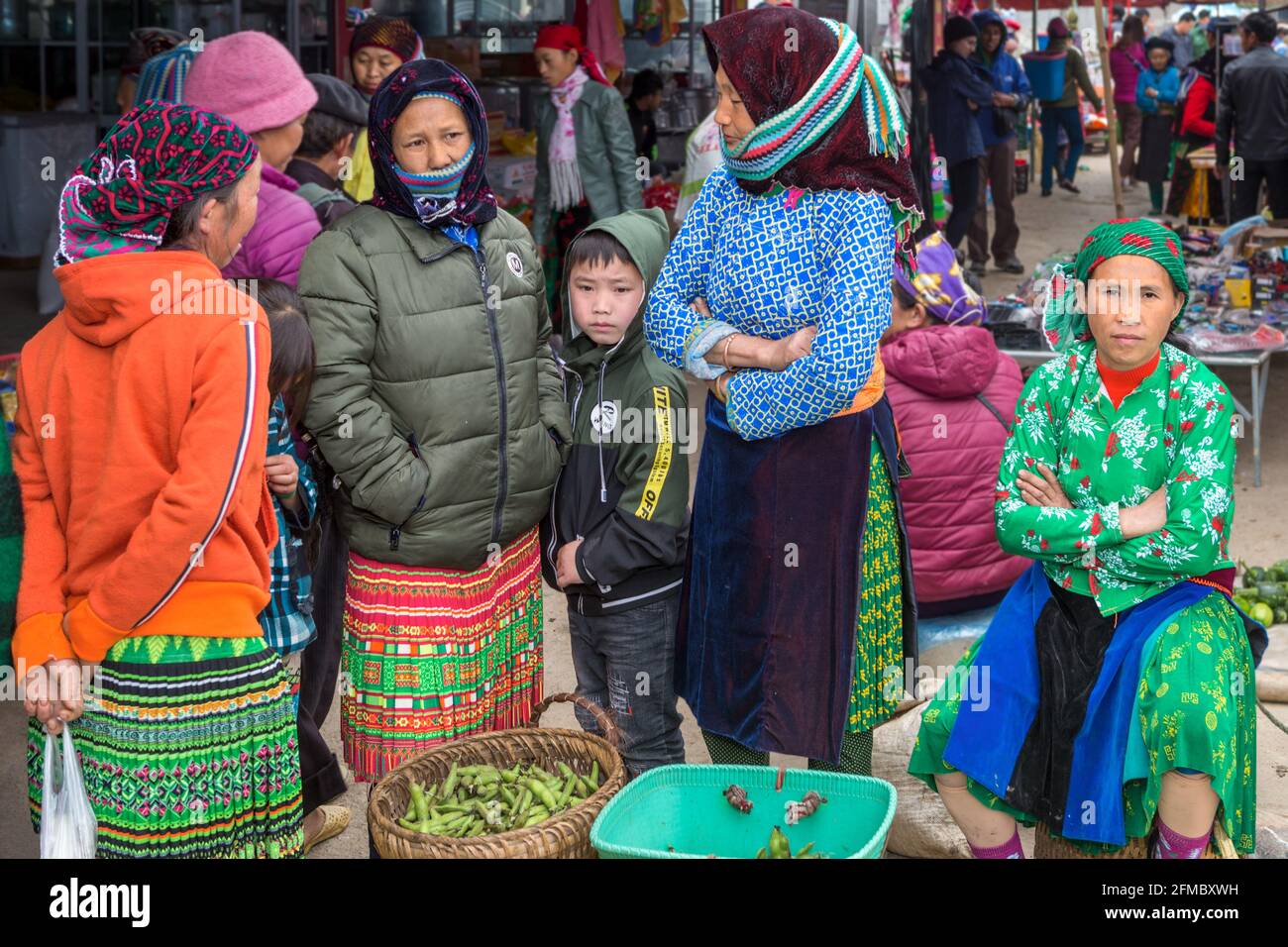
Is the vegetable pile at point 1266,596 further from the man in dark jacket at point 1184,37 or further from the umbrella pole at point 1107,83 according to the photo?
the man in dark jacket at point 1184,37

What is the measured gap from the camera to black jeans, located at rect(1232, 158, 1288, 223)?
11.2 metres

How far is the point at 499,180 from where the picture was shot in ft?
30.9

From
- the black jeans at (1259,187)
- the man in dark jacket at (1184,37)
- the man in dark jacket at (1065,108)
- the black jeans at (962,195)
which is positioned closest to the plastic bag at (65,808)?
the black jeans at (962,195)

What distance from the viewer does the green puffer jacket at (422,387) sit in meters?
2.96

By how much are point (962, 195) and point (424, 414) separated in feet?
28.8

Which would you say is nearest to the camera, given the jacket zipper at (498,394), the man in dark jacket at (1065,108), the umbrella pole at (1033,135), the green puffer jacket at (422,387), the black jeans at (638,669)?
the green puffer jacket at (422,387)

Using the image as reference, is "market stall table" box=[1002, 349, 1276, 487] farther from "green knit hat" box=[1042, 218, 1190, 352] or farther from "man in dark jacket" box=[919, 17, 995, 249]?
"man in dark jacket" box=[919, 17, 995, 249]

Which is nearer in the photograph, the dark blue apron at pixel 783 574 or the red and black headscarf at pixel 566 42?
the dark blue apron at pixel 783 574

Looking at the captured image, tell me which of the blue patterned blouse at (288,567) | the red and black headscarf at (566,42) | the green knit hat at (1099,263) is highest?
the red and black headscarf at (566,42)

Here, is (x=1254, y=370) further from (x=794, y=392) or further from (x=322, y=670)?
(x=322, y=670)

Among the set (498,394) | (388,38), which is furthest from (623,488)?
(388,38)

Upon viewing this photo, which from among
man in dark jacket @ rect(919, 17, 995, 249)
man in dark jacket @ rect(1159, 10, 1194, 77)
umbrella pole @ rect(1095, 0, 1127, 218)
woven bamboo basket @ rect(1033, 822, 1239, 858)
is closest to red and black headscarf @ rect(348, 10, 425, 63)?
woven bamboo basket @ rect(1033, 822, 1239, 858)

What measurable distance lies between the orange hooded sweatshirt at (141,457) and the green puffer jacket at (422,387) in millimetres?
418

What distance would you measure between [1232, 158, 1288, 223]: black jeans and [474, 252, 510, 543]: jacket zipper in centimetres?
964
